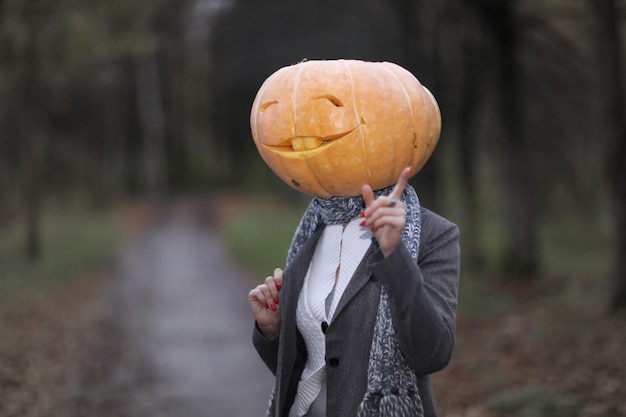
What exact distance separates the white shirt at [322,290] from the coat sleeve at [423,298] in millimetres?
185

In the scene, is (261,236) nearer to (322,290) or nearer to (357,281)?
(322,290)

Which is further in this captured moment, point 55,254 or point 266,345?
point 55,254

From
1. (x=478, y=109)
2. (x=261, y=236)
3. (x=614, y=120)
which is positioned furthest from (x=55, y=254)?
(x=614, y=120)

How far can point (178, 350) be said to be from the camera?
9328mm

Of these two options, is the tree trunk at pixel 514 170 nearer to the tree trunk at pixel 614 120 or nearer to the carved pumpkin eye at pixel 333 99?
the tree trunk at pixel 614 120

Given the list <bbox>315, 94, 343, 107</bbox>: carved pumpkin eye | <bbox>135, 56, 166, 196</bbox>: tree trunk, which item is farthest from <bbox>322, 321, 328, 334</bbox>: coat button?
<bbox>135, 56, 166, 196</bbox>: tree trunk

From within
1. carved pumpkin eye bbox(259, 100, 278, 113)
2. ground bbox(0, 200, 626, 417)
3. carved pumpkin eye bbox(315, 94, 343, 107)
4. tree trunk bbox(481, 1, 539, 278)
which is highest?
tree trunk bbox(481, 1, 539, 278)

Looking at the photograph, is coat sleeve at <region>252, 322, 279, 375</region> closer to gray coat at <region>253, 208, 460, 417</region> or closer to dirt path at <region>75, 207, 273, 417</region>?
gray coat at <region>253, 208, 460, 417</region>

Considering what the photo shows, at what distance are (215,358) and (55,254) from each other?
33.4ft

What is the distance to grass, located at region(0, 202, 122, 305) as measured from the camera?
1344 cm

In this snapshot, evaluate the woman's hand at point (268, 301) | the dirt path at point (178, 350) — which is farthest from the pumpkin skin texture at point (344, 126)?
the dirt path at point (178, 350)

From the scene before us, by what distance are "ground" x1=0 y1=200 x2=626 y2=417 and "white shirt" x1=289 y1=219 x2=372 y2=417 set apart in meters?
3.60

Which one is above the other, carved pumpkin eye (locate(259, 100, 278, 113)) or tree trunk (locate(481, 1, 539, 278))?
tree trunk (locate(481, 1, 539, 278))

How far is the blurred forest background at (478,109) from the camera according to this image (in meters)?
8.53
